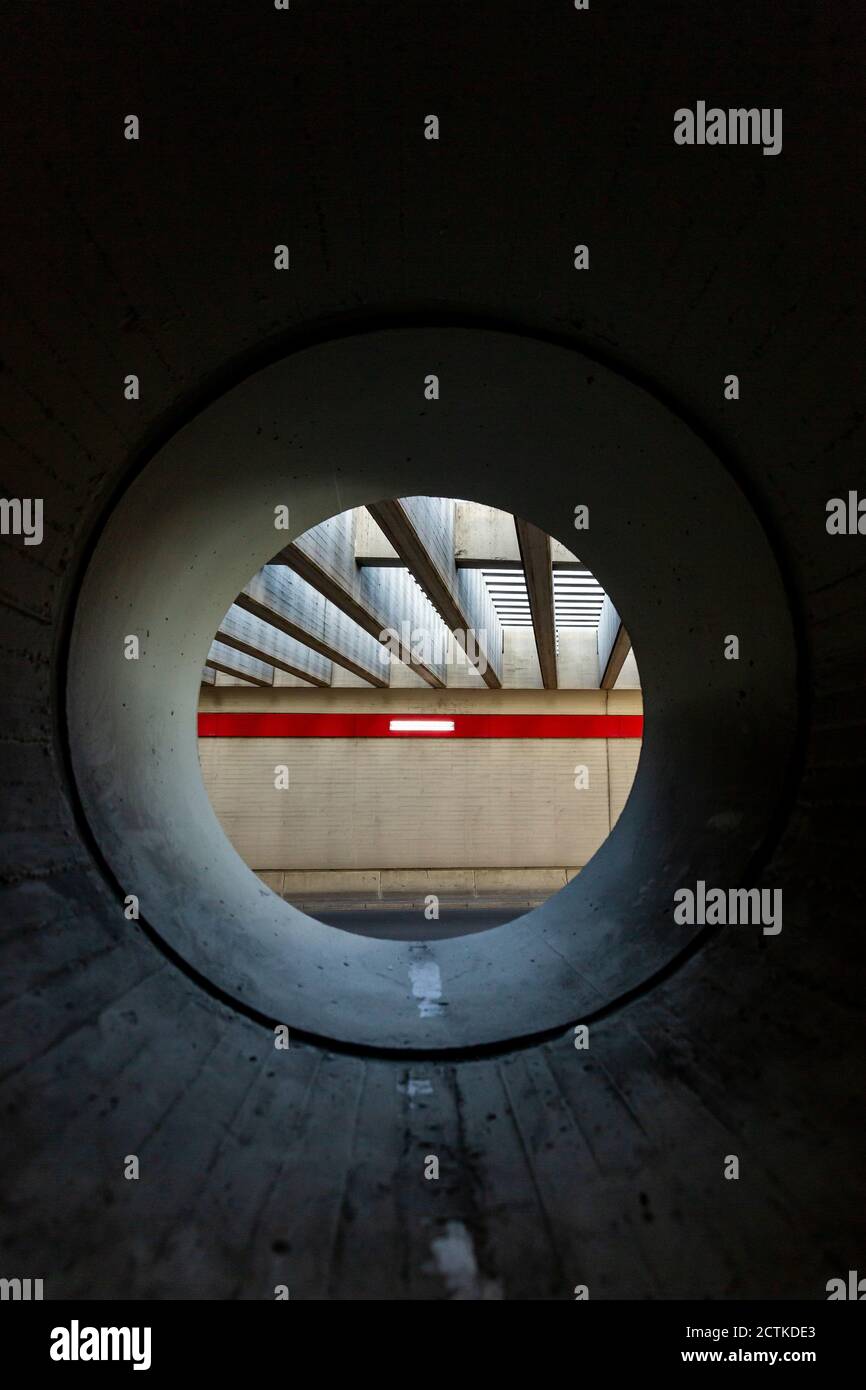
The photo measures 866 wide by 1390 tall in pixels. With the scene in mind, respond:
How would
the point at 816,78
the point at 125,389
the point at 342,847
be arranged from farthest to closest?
the point at 342,847 → the point at 125,389 → the point at 816,78

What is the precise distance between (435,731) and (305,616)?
17.3 feet

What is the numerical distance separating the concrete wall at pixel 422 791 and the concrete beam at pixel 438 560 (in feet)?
10.7

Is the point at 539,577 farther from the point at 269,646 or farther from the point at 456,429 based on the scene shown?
the point at 269,646

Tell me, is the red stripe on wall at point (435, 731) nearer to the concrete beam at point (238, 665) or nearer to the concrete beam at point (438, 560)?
the concrete beam at point (238, 665)

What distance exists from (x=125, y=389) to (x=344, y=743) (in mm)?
10484

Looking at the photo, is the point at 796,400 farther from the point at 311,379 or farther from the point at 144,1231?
the point at 144,1231

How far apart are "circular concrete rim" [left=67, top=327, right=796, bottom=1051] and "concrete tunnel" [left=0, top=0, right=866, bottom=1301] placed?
0.08ft

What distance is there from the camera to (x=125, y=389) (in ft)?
6.09

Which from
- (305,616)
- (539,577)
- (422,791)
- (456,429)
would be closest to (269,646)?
(305,616)

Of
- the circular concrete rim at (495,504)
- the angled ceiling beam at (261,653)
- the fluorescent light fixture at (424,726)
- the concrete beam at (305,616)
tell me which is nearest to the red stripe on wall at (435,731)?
the fluorescent light fixture at (424,726)

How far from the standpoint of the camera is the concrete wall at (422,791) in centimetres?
1198

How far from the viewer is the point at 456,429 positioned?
107 inches
